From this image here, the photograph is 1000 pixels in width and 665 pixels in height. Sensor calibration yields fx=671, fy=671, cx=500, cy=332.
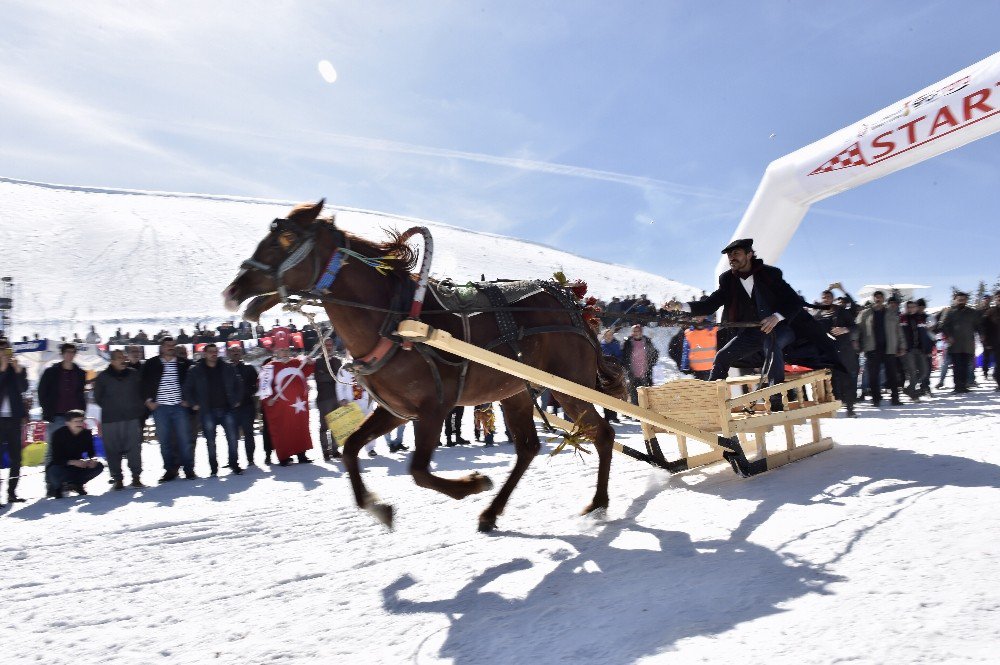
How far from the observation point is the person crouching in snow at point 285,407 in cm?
962

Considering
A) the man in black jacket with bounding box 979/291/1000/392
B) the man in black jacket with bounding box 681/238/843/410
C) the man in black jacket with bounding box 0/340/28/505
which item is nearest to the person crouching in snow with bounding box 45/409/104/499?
the man in black jacket with bounding box 0/340/28/505

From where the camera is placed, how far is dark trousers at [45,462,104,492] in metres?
7.82

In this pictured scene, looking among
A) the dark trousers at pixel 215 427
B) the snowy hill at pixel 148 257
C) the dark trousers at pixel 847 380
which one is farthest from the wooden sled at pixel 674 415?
the snowy hill at pixel 148 257

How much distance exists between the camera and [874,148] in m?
9.50

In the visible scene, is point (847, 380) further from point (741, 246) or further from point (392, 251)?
point (392, 251)

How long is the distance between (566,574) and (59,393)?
7.30 metres

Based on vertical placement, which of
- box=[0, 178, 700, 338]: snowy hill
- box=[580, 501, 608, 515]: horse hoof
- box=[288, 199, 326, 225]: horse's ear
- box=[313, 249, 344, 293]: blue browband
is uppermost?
box=[0, 178, 700, 338]: snowy hill

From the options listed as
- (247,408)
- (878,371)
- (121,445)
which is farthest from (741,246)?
(121,445)

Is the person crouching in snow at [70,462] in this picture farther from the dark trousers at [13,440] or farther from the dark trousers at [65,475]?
the dark trousers at [13,440]

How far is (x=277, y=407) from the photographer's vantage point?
9.64 meters

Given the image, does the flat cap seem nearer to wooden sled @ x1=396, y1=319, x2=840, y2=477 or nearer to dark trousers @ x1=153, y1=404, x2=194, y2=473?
wooden sled @ x1=396, y1=319, x2=840, y2=477

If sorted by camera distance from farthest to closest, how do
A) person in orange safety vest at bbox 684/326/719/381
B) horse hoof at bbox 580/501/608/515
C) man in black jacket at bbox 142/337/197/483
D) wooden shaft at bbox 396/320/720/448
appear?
person in orange safety vest at bbox 684/326/719/381 → man in black jacket at bbox 142/337/197/483 → horse hoof at bbox 580/501/608/515 → wooden shaft at bbox 396/320/720/448

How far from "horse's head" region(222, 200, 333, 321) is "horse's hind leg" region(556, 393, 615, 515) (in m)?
2.24

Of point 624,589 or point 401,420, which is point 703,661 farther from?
point 401,420
